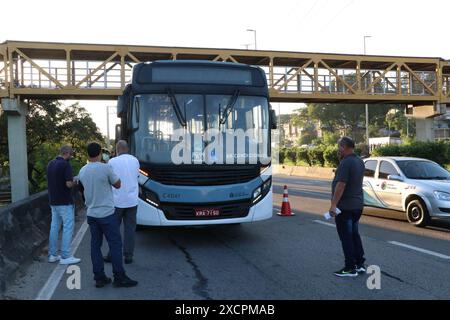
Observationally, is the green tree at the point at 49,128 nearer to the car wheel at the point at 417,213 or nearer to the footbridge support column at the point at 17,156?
the footbridge support column at the point at 17,156

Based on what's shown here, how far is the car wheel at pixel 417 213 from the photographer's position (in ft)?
34.4

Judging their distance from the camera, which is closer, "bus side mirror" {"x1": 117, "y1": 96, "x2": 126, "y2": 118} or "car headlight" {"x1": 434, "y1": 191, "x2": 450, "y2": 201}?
"bus side mirror" {"x1": 117, "y1": 96, "x2": 126, "y2": 118}

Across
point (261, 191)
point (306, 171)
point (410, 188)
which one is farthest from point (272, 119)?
point (306, 171)

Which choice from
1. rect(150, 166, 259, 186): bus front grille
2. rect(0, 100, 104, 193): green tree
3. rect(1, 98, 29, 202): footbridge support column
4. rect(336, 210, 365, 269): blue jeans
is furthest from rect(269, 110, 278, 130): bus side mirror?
rect(0, 100, 104, 193): green tree

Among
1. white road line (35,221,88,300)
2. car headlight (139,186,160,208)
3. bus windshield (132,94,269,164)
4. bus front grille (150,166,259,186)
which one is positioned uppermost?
bus windshield (132,94,269,164)

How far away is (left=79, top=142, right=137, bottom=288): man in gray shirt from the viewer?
6.16 m

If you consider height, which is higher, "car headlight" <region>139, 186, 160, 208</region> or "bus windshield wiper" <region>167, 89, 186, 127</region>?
"bus windshield wiper" <region>167, 89, 186, 127</region>

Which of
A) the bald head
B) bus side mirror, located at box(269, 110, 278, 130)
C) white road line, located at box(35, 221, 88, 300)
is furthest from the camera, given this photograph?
bus side mirror, located at box(269, 110, 278, 130)

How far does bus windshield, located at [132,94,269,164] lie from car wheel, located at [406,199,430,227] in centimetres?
396

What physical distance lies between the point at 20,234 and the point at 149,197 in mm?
2156

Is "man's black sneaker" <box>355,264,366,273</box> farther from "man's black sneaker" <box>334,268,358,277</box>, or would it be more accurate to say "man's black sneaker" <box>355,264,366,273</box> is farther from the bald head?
the bald head

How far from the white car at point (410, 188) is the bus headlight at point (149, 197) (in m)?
5.81

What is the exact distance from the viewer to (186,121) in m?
8.75

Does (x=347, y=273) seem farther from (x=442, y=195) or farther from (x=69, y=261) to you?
(x=442, y=195)
